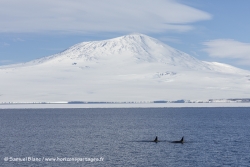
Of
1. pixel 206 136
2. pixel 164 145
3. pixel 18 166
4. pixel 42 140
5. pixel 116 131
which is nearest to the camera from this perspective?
pixel 18 166

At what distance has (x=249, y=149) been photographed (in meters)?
66.8

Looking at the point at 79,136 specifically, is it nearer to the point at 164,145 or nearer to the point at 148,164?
the point at 164,145

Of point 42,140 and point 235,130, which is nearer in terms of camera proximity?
point 42,140

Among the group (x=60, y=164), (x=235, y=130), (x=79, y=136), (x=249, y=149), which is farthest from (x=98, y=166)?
(x=235, y=130)

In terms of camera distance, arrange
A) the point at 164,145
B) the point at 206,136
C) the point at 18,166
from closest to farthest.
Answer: the point at 18,166 < the point at 164,145 < the point at 206,136

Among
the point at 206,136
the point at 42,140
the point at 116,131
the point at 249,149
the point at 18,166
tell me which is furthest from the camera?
the point at 116,131

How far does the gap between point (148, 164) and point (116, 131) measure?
38.0 meters

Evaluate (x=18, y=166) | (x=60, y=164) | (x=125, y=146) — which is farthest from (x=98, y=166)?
(x=125, y=146)

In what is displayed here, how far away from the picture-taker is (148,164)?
56219 millimetres

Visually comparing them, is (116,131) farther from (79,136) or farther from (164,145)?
(164,145)

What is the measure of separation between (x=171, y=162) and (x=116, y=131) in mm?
36951

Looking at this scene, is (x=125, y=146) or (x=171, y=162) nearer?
(x=171, y=162)

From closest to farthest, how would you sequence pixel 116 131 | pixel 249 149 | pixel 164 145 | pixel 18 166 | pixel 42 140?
pixel 18 166 → pixel 249 149 → pixel 164 145 → pixel 42 140 → pixel 116 131

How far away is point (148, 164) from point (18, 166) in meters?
14.5
